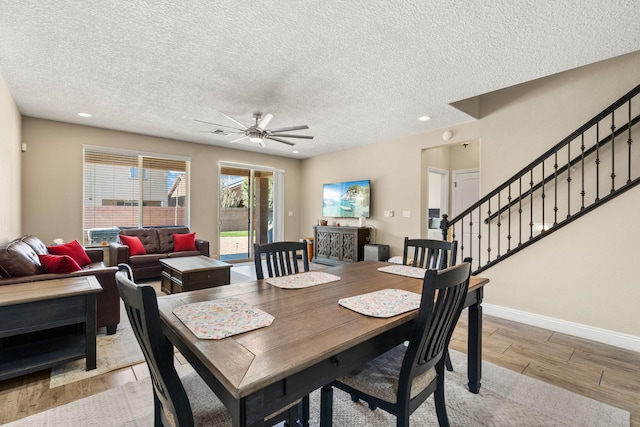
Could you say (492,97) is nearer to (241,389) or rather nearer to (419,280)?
(419,280)

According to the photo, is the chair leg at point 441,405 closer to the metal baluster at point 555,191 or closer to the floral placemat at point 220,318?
the floral placemat at point 220,318

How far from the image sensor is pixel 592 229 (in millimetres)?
2824

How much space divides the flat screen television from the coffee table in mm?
3091

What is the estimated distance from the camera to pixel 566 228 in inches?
118

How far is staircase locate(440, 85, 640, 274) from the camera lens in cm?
274

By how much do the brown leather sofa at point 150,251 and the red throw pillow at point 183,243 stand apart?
78 mm

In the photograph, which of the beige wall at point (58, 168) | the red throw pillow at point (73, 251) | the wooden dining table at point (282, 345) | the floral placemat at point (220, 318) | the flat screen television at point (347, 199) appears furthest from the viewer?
the flat screen television at point (347, 199)

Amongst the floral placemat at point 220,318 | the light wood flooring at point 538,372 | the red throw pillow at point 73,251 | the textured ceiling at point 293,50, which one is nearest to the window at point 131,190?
the textured ceiling at point 293,50

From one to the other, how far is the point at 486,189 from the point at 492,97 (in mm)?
1245

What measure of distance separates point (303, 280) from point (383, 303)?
613 mm

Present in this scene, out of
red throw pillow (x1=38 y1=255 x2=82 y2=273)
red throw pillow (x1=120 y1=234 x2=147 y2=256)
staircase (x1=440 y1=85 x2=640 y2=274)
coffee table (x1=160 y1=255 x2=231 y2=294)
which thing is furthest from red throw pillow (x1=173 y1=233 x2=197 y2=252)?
staircase (x1=440 y1=85 x2=640 y2=274)

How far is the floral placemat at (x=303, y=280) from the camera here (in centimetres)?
175

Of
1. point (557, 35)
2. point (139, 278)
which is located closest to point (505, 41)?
point (557, 35)

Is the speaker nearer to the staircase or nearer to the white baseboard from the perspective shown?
the staircase
